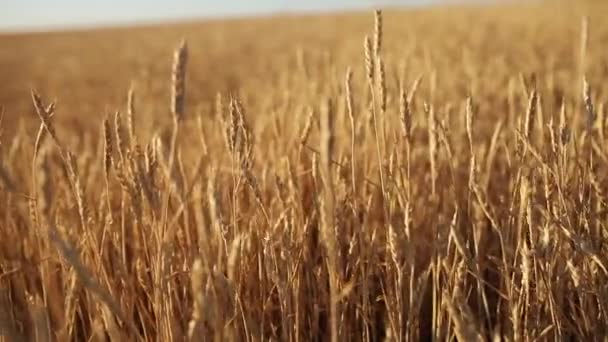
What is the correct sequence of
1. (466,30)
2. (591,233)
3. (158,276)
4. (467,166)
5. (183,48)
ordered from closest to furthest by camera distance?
1. (183,48)
2. (158,276)
3. (591,233)
4. (467,166)
5. (466,30)

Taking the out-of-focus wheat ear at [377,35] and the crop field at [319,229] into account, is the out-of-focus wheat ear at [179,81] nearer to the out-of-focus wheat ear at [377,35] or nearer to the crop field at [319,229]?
the crop field at [319,229]

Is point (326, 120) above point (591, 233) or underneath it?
above

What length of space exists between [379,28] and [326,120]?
45 centimetres

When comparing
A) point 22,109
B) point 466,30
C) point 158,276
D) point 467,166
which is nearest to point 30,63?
point 22,109

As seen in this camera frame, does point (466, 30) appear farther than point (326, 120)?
Yes

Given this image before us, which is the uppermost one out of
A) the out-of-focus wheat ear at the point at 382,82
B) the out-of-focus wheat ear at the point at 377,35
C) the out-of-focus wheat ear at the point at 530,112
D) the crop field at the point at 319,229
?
the out-of-focus wheat ear at the point at 377,35

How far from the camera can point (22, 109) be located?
524 cm

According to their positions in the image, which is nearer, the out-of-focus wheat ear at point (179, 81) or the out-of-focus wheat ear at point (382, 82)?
the out-of-focus wheat ear at point (179, 81)

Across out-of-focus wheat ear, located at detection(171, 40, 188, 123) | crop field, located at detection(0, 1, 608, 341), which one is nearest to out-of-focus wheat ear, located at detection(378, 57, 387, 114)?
crop field, located at detection(0, 1, 608, 341)

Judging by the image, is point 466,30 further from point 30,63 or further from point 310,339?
point 310,339

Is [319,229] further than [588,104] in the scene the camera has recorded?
Yes

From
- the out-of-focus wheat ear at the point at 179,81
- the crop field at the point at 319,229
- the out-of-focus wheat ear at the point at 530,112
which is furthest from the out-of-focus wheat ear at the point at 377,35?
the out-of-focus wheat ear at the point at 179,81

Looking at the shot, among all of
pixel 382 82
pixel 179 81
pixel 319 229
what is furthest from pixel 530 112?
pixel 179 81

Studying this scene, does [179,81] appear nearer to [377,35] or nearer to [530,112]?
[377,35]
